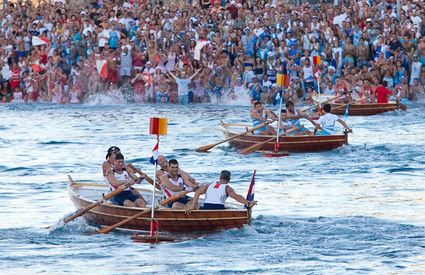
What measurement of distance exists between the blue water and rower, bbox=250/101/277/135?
892 mm

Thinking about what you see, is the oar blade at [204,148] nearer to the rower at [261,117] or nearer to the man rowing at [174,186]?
the rower at [261,117]

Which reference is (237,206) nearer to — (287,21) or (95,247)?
(95,247)

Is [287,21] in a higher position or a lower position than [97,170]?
higher

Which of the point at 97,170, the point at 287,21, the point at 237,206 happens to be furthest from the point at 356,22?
the point at 237,206

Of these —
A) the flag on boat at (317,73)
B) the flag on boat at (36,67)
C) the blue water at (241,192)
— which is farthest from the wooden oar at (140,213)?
the flag on boat at (36,67)

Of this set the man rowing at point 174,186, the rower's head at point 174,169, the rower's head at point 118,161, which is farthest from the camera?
the rower's head at point 118,161

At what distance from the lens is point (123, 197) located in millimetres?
24453

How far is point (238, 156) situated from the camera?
34188 millimetres

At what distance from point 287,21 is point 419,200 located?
1720cm

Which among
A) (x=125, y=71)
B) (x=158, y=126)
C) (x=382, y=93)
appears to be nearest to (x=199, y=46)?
(x=125, y=71)

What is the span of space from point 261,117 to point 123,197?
10884 mm

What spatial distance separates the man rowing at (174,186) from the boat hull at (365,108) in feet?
60.6

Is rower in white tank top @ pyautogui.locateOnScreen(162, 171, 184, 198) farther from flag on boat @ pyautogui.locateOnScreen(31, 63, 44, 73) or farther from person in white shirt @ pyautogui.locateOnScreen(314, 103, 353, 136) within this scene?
flag on boat @ pyautogui.locateOnScreen(31, 63, 44, 73)

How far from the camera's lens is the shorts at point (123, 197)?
24406mm
